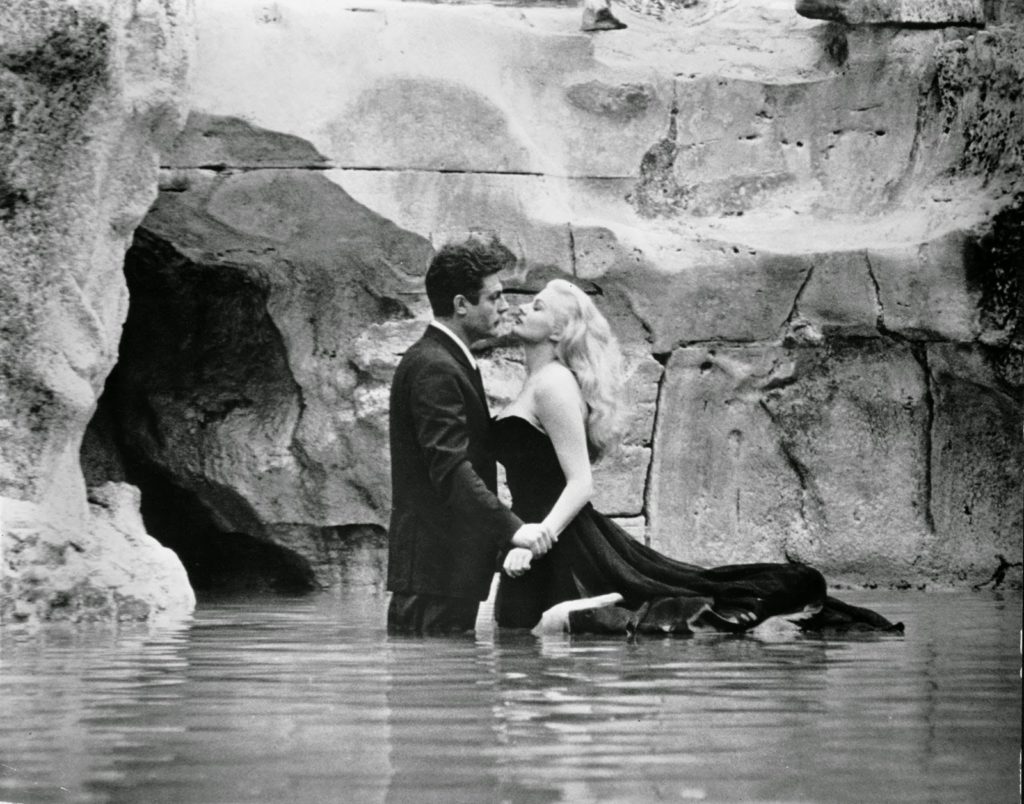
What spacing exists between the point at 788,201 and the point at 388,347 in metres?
1.80

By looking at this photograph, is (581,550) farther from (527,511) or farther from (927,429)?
(927,429)

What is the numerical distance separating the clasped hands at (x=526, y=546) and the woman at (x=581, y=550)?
0.05 feet

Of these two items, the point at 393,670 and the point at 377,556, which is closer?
the point at 393,670

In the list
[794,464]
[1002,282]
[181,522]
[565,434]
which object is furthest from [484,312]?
[1002,282]

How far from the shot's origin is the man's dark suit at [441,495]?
570cm

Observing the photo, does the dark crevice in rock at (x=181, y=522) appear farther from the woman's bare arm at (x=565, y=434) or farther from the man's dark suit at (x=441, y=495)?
the woman's bare arm at (x=565, y=434)

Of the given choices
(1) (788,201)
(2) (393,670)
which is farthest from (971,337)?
(2) (393,670)

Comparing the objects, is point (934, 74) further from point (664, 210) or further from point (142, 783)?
point (142, 783)

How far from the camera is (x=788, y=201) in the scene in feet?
27.0

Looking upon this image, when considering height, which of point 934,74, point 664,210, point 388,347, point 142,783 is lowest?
point 142,783

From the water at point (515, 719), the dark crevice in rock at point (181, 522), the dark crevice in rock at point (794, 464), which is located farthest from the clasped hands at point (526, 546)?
the dark crevice in rock at point (181, 522)

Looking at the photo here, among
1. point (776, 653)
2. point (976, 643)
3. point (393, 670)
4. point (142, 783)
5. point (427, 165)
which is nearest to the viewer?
point (142, 783)

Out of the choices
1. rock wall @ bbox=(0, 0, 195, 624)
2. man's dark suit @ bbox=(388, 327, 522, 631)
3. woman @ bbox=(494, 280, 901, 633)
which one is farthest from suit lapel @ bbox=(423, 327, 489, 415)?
rock wall @ bbox=(0, 0, 195, 624)

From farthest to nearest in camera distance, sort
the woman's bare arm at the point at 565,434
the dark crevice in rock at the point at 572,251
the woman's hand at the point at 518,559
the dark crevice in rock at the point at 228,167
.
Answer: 1. the dark crevice in rock at the point at 572,251
2. the dark crevice in rock at the point at 228,167
3. the woman's bare arm at the point at 565,434
4. the woman's hand at the point at 518,559
